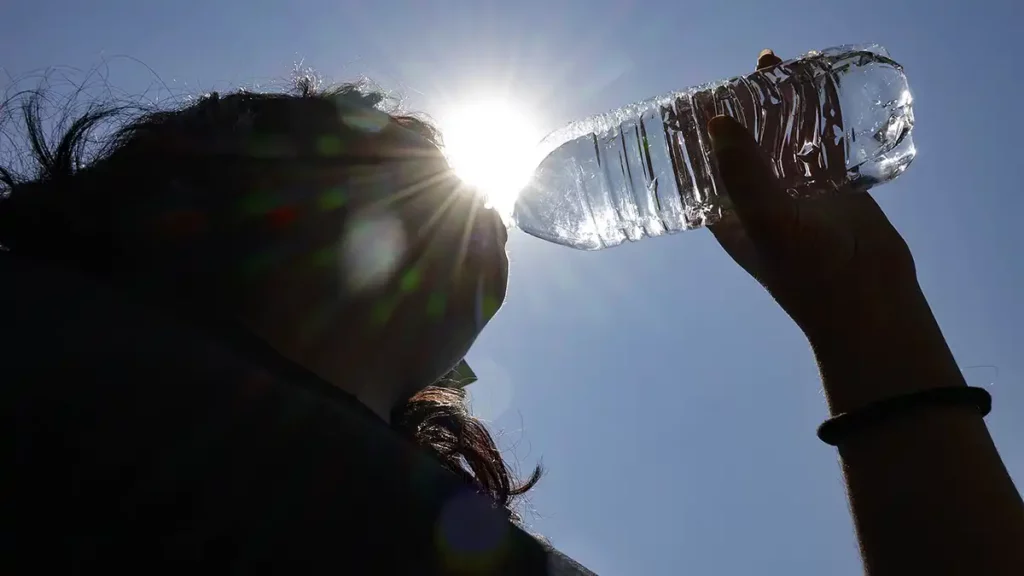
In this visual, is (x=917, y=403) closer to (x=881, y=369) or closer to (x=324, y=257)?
(x=881, y=369)

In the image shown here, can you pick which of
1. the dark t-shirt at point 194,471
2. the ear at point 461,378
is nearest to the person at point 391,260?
the dark t-shirt at point 194,471

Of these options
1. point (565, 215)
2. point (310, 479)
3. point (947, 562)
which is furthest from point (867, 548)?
point (565, 215)

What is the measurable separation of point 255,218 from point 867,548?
3.92ft

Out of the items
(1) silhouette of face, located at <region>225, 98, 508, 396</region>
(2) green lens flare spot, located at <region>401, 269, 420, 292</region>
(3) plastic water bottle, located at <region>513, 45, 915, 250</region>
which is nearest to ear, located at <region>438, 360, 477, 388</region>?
(3) plastic water bottle, located at <region>513, 45, 915, 250</region>

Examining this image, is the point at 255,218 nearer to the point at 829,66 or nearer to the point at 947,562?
the point at 947,562

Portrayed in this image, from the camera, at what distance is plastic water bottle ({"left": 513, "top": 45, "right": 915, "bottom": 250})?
6.37 feet

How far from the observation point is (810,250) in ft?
4.61

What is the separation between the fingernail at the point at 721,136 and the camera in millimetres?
1308

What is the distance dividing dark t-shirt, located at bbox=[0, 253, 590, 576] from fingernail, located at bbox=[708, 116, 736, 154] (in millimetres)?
924

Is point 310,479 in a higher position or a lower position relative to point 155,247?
lower

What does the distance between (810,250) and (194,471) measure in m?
1.27

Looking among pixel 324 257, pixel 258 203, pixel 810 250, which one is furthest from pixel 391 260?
pixel 810 250

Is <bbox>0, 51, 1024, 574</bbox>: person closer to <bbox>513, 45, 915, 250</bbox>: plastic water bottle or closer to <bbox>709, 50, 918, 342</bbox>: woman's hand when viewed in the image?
<bbox>709, 50, 918, 342</bbox>: woman's hand

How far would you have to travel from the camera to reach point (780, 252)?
4.63 feet
